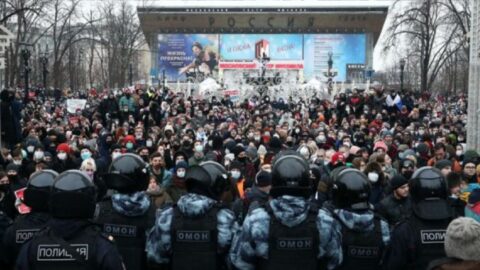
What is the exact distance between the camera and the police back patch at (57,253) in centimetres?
438

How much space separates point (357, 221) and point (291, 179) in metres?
0.70

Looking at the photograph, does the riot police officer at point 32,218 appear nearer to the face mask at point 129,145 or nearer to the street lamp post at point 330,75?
the face mask at point 129,145

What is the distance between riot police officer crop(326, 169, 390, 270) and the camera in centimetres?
562

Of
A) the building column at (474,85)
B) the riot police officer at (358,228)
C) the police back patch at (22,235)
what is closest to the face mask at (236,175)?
the riot police officer at (358,228)

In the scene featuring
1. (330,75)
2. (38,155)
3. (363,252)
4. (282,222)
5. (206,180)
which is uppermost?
(330,75)

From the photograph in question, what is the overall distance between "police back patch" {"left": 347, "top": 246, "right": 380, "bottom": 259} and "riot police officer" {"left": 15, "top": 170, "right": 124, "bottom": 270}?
2.03 m

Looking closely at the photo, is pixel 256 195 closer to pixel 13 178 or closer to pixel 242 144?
pixel 13 178

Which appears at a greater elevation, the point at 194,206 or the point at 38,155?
the point at 194,206

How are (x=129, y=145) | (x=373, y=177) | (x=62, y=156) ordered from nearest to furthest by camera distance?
(x=373, y=177) < (x=62, y=156) < (x=129, y=145)

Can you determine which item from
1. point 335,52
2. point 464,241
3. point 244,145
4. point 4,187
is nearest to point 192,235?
point 464,241

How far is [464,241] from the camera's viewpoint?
13.4 ft

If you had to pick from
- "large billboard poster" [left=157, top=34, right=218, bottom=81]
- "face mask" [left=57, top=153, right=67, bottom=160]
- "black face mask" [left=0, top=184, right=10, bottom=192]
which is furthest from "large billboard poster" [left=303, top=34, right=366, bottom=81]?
"black face mask" [left=0, top=184, right=10, bottom=192]

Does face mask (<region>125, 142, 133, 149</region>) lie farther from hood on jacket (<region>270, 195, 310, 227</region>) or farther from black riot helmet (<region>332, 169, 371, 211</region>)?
hood on jacket (<region>270, 195, 310, 227</region>)

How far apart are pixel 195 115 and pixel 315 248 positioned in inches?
862
